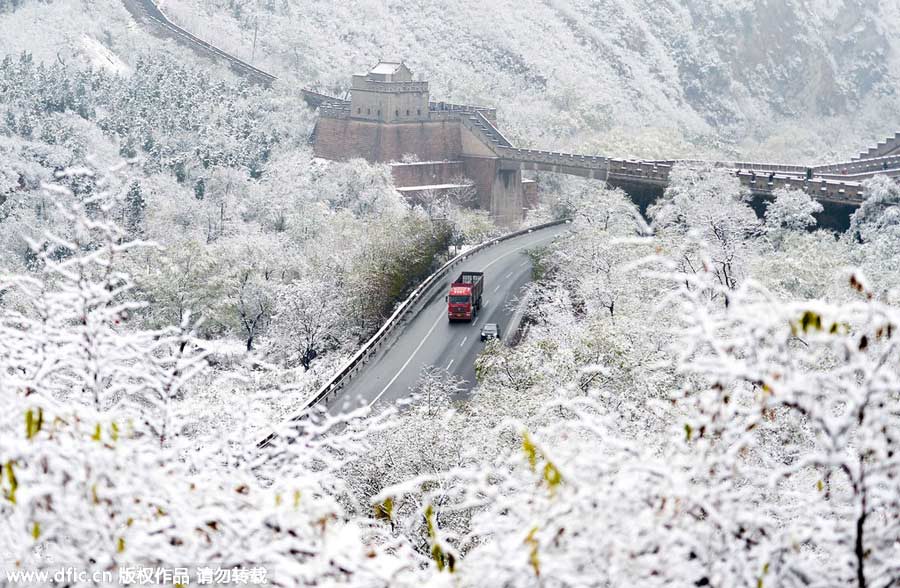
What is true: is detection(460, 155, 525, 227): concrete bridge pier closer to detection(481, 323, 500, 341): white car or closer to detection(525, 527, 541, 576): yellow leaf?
detection(481, 323, 500, 341): white car

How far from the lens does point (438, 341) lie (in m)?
35.6

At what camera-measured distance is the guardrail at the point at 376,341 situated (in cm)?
2787

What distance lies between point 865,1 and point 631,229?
107434mm

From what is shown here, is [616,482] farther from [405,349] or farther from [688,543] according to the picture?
[405,349]

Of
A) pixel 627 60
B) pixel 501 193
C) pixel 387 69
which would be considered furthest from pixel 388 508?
pixel 627 60

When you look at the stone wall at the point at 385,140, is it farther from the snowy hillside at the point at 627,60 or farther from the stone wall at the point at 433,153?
the snowy hillside at the point at 627,60

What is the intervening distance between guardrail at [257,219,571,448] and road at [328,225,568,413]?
242mm

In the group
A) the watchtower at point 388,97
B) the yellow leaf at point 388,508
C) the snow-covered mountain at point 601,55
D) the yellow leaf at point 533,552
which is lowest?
the yellow leaf at point 388,508

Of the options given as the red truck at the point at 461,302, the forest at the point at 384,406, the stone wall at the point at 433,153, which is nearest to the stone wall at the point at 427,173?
the stone wall at the point at 433,153

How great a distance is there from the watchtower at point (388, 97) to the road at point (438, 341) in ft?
95.2

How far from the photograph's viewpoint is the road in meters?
30.2

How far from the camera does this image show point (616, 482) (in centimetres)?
462

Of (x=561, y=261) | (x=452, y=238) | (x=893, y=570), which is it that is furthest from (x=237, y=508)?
(x=452, y=238)

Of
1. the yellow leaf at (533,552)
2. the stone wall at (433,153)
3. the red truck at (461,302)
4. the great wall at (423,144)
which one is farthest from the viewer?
the stone wall at (433,153)
